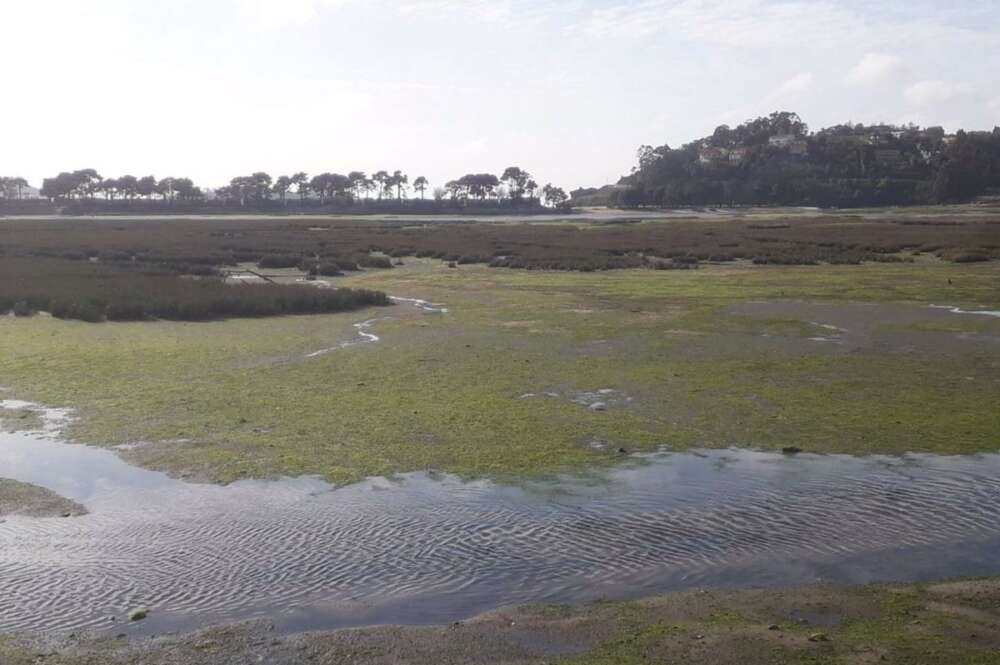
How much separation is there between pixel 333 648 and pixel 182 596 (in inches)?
63.3

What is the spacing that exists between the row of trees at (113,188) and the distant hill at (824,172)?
62.4 m

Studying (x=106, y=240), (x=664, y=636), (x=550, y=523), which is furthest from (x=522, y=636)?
(x=106, y=240)

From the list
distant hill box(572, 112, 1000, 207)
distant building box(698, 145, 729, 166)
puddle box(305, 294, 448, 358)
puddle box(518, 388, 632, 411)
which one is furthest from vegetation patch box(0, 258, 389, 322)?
distant building box(698, 145, 729, 166)

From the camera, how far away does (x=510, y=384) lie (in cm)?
1505

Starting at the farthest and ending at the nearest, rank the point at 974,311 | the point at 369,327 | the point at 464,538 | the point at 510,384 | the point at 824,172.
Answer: the point at 824,172 → the point at 974,311 → the point at 369,327 → the point at 510,384 → the point at 464,538

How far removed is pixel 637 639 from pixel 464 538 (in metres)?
2.48

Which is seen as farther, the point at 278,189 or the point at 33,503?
the point at 278,189

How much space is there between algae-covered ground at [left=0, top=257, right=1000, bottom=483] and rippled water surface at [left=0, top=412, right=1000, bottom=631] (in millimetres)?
770

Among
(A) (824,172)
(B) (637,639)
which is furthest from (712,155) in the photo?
(B) (637,639)

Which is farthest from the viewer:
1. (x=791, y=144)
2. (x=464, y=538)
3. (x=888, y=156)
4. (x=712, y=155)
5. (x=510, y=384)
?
(x=712, y=155)

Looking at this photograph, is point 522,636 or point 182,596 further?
point 182,596

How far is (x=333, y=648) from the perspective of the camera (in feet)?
20.7

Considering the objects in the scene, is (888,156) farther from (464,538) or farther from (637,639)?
(637,639)

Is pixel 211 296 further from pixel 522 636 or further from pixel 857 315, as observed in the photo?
pixel 522 636
